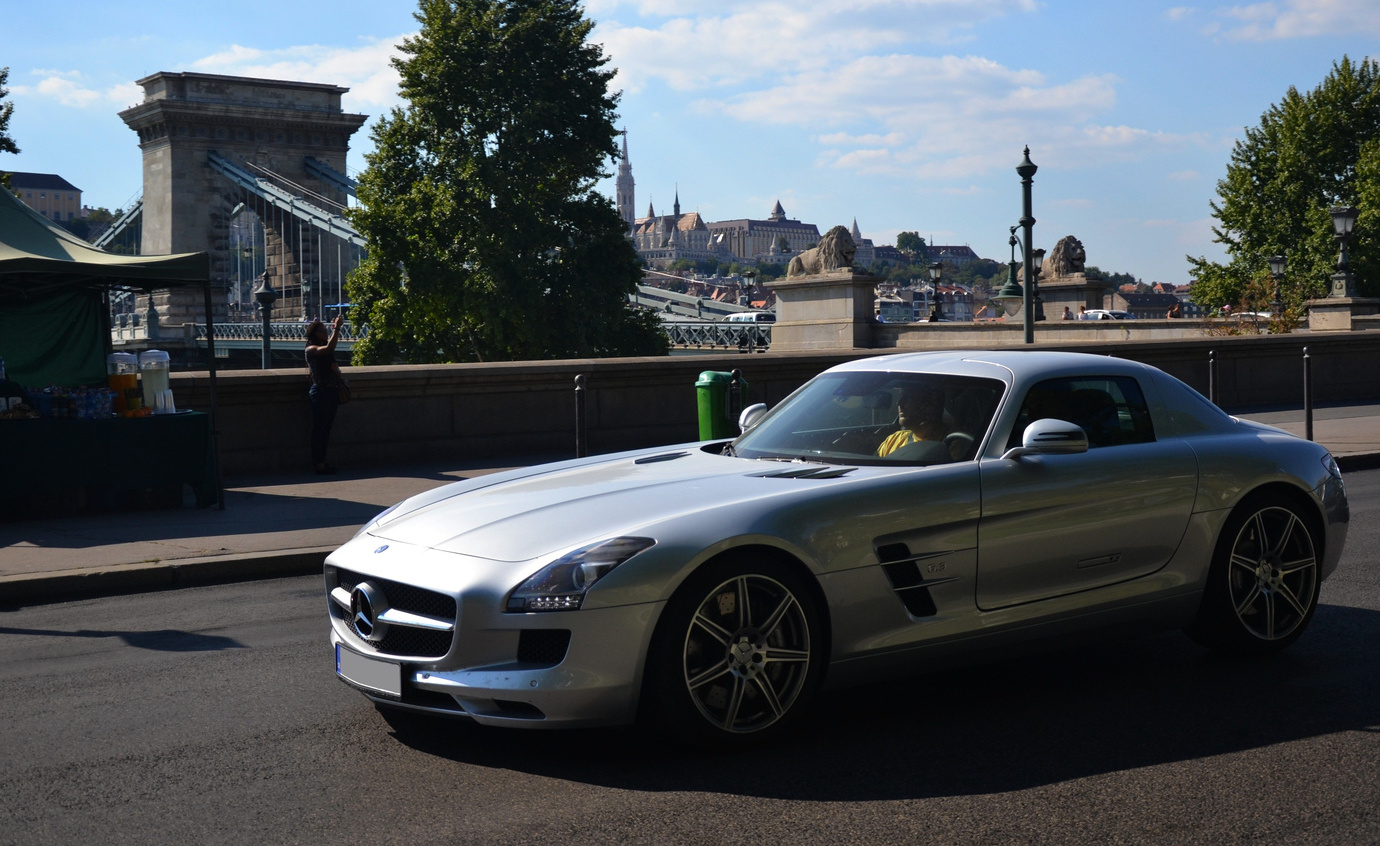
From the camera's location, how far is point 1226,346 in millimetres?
20172

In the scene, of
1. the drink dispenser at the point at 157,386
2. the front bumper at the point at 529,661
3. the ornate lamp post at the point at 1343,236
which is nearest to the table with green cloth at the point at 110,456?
the drink dispenser at the point at 157,386

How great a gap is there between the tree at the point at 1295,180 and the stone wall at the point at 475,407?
1734 inches

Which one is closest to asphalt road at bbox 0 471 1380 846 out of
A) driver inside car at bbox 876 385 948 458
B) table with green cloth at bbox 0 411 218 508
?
driver inside car at bbox 876 385 948 458

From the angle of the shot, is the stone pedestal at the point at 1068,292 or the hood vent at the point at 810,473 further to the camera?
the stone pedestal at the point at 1068,292

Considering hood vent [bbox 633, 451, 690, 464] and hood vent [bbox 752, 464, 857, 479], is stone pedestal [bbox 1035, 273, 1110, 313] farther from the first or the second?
hood vent [bbox 752, 464, 857, 479]

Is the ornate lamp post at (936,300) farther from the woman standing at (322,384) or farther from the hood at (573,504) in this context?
the hood at (573,504)

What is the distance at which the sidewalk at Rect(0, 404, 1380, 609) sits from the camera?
7.87 m

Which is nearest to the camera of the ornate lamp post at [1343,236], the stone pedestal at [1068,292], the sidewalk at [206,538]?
the sidewalk at [206,538]

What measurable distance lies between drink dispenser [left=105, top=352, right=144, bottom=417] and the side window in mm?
7864

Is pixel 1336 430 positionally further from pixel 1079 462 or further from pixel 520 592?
pixel 520 592

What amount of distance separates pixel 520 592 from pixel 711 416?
9106mm

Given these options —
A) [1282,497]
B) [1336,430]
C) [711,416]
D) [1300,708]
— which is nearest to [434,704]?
[1300,708]

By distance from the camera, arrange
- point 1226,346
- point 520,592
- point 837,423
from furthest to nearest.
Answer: point 1226,346 → point 837,423 → point 520,592

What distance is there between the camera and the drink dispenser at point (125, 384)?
10.5 m
